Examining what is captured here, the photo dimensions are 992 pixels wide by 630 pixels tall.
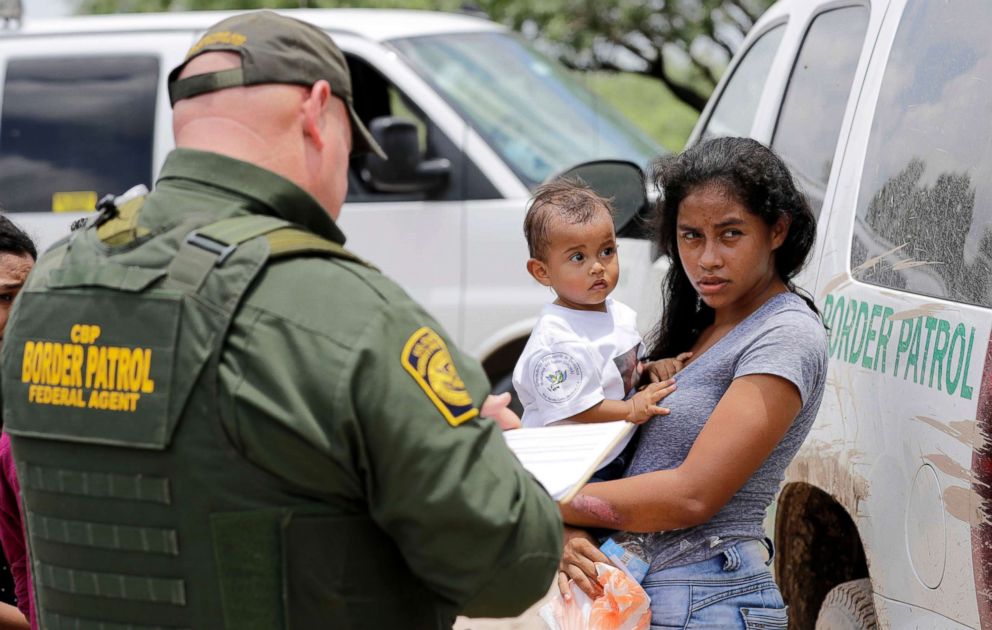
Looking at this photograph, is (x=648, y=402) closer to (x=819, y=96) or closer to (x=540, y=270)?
(x=540, y=270)

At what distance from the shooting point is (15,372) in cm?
189

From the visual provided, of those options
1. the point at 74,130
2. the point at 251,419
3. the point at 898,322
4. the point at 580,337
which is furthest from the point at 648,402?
the point at 74,130

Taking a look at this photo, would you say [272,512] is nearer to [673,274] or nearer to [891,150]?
[673,274]

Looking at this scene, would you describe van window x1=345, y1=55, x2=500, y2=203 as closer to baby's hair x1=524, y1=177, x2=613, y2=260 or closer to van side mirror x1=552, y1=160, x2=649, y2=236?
van side mirror x1=552, y1=160, x2=649, y2=236

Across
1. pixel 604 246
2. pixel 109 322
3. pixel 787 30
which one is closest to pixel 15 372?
pixel 109 322

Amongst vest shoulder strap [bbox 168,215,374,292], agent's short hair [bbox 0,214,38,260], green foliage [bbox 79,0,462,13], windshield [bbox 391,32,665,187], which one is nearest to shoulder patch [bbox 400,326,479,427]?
vest shoulder strap [bbox 168,215,374,292]

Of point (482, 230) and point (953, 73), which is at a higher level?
point (953, 73)

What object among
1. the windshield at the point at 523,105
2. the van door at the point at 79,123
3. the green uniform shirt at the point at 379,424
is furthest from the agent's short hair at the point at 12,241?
the van door at the point at 79,123

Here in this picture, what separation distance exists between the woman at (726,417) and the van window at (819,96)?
605 mm

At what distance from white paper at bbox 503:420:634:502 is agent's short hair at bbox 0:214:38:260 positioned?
1.25 metres

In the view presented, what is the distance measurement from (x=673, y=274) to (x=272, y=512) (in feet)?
4.45

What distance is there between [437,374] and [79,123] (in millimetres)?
5348

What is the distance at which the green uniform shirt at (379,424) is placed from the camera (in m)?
1.71

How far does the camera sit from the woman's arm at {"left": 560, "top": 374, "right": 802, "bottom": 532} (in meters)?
2.36
